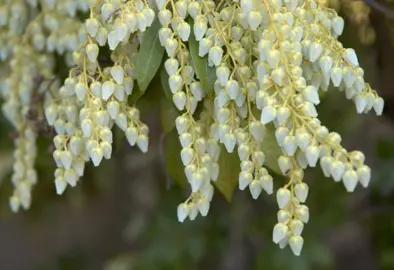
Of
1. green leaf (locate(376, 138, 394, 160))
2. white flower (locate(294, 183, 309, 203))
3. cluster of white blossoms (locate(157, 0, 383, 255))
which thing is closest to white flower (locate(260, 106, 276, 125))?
cluster of white blossoms (locate(157, 0, 383, 255))

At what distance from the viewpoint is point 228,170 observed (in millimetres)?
1188

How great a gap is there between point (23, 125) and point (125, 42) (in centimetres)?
35

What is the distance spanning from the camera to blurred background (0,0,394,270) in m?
1.69

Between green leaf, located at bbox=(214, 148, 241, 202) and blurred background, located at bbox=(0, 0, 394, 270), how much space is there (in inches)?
6.2

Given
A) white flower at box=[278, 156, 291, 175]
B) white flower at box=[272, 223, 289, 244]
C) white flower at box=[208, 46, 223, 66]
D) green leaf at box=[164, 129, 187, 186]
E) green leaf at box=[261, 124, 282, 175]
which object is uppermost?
white flower at box=[208, 46, 223, 66]

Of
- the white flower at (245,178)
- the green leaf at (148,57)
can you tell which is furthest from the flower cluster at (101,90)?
the white flower at (245,178)

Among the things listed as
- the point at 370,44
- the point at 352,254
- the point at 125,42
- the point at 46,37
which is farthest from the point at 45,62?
the point at 352,254

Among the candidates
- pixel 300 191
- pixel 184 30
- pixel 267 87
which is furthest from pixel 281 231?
pixel 184 30

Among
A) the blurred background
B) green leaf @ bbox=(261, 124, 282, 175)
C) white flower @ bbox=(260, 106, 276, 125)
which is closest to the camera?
white flower @ bbox=(260, 106, 276, 125)

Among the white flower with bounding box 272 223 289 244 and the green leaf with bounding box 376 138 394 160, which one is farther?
the green leaf with bounding box 376 138 394 160

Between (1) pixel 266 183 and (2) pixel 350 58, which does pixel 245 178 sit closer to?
(1) pixel 266 183

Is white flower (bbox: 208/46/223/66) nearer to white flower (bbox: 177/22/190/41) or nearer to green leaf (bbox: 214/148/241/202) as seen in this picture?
white flower (bbox: 177/22/190/41)

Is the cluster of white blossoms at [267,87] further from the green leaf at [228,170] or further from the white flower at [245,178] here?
the green leaf at [228,170]

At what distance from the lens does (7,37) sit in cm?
131
